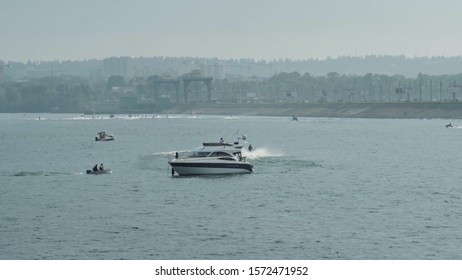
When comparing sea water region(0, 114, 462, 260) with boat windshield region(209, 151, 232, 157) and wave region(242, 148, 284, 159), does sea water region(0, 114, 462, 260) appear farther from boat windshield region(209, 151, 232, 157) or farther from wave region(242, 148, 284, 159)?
wave region(242, 148, 284, 159)

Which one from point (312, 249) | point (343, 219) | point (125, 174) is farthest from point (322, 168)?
point (312, 249)

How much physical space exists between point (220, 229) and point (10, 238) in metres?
14.5

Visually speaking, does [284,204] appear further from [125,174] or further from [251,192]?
[125,174]

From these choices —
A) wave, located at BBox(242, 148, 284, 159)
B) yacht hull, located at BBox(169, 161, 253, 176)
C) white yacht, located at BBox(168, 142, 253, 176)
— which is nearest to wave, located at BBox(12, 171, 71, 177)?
white yacht, located at BBox(168, 142, 253, 176)

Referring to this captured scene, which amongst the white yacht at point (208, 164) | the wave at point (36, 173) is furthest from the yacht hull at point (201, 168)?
the wave at point (36, 173)

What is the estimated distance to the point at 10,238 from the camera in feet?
238

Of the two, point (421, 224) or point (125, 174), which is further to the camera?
point (125, 174)

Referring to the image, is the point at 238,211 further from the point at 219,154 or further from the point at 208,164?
the point at 219,154

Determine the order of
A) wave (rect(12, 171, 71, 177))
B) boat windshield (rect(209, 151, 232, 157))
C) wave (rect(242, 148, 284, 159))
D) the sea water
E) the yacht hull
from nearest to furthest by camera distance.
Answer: the sea water
the yacht hull
boat windshield (rect(209, 151, 232, 157))
wave (rect(12, 171, 71, 177))
wave (rect(242, 148, 284, 159))

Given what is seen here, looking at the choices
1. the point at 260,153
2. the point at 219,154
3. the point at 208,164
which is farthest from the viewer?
the point at 260,153

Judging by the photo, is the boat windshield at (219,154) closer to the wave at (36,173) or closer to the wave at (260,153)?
the wave at (36,173)

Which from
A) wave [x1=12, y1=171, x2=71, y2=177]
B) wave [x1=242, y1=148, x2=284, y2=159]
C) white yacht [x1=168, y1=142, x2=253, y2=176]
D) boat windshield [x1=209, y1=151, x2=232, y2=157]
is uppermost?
boat windshield [x1=209, y1=151, x2=232, y2=157]

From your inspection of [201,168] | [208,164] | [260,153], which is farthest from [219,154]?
[260,153]

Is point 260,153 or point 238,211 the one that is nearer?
point 238,211
